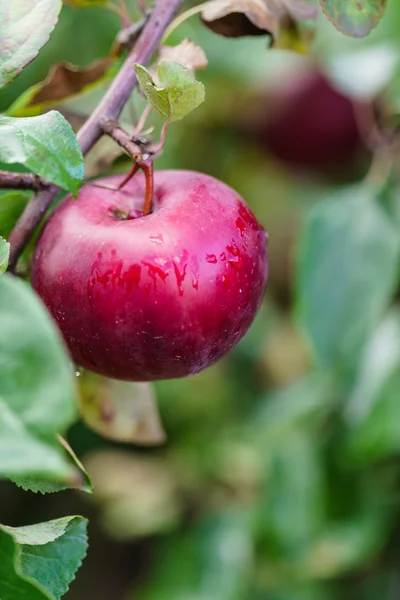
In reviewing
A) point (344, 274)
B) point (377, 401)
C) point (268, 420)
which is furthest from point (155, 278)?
point (268, 420)

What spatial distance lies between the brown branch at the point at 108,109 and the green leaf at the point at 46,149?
0.07 metres

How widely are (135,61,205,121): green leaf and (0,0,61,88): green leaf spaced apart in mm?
61

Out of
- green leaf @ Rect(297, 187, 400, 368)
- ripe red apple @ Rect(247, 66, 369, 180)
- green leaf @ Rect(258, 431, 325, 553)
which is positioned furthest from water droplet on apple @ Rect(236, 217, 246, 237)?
ripe red apple @ Rect(247, 66, 369, 180)

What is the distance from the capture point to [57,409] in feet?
0.90

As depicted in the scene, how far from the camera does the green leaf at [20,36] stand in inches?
16.9

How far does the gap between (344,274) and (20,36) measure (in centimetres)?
55

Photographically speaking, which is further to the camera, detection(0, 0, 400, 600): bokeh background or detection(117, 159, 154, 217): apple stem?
detection(0, 0, 400, 600): bokeh background

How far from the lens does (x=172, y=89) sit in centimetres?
41

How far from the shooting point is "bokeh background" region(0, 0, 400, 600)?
1.06 metres

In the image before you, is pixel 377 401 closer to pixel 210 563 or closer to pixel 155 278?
pixel 210 563

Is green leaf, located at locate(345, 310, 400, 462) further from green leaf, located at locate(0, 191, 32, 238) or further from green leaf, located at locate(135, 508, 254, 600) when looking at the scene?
green leaf, located at locate(0, 191, 32, 238)

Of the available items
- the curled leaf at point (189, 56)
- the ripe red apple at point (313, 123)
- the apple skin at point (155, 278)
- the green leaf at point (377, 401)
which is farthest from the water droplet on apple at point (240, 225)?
the ripe red apple at point (313, 123)

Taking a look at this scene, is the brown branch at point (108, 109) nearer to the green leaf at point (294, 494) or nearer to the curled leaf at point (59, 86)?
the curled leaf at point (59, 86)

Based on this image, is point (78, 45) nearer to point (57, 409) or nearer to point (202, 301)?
point (202, 301)
